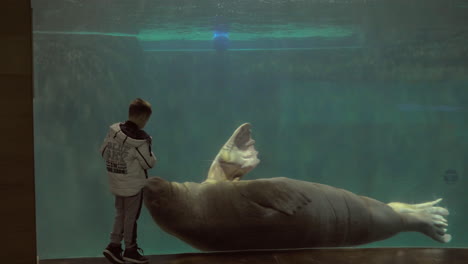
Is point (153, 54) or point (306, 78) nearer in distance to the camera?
point (153, 54)

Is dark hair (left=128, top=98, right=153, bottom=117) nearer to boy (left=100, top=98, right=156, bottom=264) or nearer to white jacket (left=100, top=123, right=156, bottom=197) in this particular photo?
boy (left=100, top=98, right=156, bottom=264)

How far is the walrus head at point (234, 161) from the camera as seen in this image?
17.3ft

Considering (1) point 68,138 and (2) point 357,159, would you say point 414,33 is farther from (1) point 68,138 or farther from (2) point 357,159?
(1) point 68,138

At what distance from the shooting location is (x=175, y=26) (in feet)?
25.4

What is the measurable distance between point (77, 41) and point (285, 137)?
647cm

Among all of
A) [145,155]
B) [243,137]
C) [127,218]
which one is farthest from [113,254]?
[243,137]

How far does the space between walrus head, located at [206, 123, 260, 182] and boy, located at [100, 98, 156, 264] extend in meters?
1.54

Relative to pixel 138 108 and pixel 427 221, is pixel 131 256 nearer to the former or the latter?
pixel 138 108

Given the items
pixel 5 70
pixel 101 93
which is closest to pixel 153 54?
pixel 101 93

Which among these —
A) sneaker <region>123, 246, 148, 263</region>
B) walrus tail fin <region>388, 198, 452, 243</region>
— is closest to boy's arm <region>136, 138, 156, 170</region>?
sneaker <region>123, 246, 148, 263</region>

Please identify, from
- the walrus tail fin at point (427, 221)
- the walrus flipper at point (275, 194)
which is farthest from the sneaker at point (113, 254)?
the walrus tail fin at point (427, 221)

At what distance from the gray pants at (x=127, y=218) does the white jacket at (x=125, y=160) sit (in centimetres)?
8

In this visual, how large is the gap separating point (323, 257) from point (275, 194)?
2.49ft

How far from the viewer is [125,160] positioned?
3.73 metres
